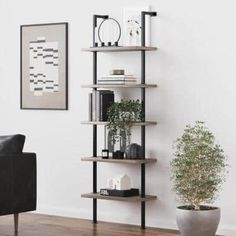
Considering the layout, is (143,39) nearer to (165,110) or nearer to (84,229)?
(165,110)

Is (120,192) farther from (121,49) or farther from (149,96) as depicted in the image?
(121,49)

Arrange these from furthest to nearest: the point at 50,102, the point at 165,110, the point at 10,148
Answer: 1. the point at 50,102
2. the point at 165,110
3. the point at 10,148

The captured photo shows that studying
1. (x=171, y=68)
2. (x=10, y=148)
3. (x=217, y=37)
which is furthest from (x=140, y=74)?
(x=10, y=148)

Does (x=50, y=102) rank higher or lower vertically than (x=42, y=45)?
lower

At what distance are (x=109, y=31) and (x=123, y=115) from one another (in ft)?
2.94

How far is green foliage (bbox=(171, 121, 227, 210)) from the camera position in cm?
613

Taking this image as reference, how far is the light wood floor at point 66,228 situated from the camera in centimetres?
655

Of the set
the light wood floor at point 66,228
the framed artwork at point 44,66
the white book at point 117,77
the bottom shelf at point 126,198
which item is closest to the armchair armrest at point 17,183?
the light wood floor at point 66,228

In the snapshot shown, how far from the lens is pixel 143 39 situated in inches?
264

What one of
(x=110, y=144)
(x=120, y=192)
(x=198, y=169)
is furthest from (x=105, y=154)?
(x=198, y=169)

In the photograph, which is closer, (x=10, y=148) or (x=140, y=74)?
(x=10, y=148)

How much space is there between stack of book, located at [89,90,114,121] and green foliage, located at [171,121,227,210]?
87 centimetres

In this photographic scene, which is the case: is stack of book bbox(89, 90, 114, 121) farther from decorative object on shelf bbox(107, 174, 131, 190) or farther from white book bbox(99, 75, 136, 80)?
decorative object on shelf bbox(107, 174, 131, 190)

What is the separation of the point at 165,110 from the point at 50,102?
1.31 m
